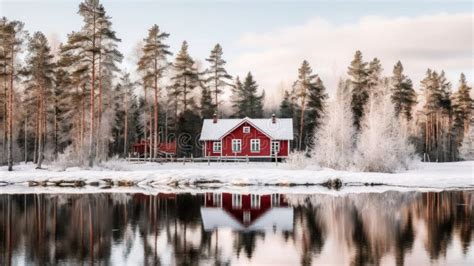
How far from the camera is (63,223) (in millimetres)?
17438

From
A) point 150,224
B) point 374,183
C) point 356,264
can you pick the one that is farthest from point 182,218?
point 374,183

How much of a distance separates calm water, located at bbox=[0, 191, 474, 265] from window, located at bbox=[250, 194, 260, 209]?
5cm

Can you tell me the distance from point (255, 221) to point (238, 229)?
1658 millimetres

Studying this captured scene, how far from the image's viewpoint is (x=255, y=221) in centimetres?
1800

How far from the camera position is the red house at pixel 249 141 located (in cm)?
5269

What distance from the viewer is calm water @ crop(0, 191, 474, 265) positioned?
12266mm

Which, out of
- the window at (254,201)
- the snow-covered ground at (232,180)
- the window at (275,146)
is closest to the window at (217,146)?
the window at (275,146)

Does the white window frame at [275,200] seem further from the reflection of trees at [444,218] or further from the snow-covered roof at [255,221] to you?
the reflection of trees at [444,218]

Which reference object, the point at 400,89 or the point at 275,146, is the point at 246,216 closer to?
the point at 275,146

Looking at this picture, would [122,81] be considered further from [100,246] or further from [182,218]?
[100,246]

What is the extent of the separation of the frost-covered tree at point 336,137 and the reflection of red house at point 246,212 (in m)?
13.6

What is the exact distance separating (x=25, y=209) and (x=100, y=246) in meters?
8.84

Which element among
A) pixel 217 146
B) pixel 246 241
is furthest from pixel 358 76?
pixel 246 241

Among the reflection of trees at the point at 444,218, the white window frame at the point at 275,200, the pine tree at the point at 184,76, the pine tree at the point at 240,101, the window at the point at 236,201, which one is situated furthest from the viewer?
the pine tree at the point at 240,101
